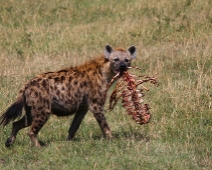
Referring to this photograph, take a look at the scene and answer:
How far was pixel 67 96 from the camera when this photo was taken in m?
6.43

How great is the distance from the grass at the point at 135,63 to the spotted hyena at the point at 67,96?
0.64ft

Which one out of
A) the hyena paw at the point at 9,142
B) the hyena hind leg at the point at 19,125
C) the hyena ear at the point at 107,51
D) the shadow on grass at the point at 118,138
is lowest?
the shadow on grass at the point at 118,138

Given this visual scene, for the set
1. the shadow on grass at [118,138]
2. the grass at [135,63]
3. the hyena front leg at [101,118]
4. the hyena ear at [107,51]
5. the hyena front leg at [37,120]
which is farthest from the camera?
the hyena ear at [107,51]

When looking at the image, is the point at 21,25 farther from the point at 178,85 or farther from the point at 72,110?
the point at 72,110

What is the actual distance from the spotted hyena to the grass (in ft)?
0.64

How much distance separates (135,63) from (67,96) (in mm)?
3406

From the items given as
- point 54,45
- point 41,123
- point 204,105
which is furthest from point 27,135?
point 54,45

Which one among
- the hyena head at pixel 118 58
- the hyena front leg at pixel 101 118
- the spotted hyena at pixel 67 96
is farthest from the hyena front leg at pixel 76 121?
the hyena head at pixel 118 58

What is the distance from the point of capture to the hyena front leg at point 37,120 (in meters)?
6.26

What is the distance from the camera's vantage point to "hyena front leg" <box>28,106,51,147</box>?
626cm

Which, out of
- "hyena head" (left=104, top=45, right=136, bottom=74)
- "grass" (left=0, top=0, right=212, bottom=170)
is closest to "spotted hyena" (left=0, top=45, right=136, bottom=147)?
"hyena head" (left=104, top=45, right=136, bottom=74)

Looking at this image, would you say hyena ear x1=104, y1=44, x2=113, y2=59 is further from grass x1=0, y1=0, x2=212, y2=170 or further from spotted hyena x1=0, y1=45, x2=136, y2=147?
grass x1=0, y1=0, x2=212, y2=170

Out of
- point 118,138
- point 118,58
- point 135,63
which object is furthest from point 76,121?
point 135,63

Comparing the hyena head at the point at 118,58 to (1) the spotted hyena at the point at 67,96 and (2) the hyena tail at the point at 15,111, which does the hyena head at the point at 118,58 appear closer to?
(1) the spotted hyena at the point at 67,96
